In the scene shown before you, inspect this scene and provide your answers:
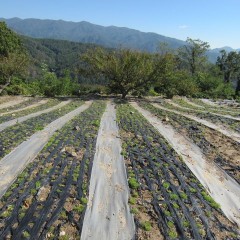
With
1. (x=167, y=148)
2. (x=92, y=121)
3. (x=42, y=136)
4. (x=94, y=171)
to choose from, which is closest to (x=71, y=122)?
(x=92, y=121)

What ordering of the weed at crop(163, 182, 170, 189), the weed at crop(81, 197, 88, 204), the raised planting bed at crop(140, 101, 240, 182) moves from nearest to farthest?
→ the weed at crop(81, 197, 88, 204) → the weed at crop(163, 182, 170, 189) → the raised planting bed at crop(140, 101, 240, 182)

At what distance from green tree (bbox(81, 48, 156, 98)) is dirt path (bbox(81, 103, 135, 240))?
55.4ft

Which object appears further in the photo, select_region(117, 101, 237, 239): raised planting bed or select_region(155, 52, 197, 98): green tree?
select_region(155, 52, 197, 98): green tree

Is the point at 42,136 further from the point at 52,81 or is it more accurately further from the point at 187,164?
the point at 52,81

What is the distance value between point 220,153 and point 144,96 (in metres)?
20.6

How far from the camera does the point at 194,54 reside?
55.1m

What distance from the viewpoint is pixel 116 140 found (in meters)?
12.0

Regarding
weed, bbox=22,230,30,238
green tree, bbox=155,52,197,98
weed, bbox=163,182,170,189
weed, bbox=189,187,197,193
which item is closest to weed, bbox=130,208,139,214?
weed, bbox=163,182,170,189

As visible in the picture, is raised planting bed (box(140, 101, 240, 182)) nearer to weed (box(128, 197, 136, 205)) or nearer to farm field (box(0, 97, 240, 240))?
farm field (box(0, 97, 240, 240))

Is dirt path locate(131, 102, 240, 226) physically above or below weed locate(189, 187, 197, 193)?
below

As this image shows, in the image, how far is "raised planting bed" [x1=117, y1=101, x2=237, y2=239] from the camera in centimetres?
596

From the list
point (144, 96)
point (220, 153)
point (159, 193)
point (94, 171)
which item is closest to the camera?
point (159, 193)

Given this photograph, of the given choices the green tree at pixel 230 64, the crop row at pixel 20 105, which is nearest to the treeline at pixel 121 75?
the crop row at pixel 20 105

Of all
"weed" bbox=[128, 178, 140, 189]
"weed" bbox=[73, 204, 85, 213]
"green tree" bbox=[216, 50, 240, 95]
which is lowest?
"green tree" bbox=[216, 50, 240, 95]
